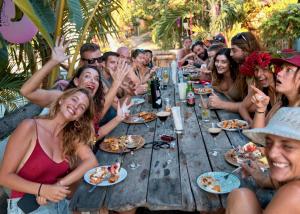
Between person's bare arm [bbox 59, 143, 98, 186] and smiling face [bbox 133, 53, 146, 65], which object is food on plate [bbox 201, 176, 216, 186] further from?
smiling face [bbox 133, 53, 146, 65]

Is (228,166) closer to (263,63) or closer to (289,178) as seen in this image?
(289,178)

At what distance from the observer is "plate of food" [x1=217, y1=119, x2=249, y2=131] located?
258cm

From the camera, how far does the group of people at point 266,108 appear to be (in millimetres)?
1308

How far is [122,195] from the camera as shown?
172 centimetres

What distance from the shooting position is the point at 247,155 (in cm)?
203

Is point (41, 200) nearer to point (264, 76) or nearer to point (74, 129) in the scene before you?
point (74, 129)

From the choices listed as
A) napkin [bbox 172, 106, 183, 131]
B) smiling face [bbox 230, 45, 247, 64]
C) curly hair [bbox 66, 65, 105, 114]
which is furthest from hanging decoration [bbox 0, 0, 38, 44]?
smiling face [bbox 230, 45, 247, 64]

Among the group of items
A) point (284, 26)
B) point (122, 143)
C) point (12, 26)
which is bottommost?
point (122, 143)

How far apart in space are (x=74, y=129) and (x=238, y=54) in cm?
244

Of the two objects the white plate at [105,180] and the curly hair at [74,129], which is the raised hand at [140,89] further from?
the white plate at [105,180]

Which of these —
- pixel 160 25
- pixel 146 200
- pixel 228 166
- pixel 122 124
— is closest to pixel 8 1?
pixel 122 124

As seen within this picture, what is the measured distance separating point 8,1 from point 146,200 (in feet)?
6.54

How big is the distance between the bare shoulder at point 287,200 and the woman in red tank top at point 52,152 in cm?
119

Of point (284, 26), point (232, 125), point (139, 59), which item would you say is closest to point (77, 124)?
point (232, 125)
